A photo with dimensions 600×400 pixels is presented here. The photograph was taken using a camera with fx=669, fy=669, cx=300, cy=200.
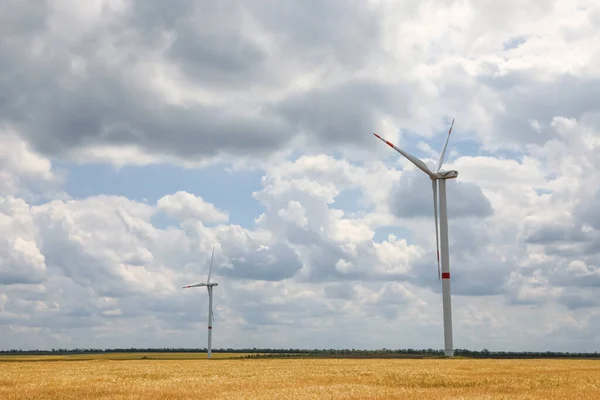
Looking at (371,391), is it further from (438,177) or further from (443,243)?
(438,177)

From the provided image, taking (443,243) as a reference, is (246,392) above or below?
below

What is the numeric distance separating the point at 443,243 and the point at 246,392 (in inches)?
2925

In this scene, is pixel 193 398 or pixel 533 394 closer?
pixel 193 398

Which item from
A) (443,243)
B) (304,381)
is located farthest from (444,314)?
(304,381)

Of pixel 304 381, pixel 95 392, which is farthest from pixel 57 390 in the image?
pixel 304 381

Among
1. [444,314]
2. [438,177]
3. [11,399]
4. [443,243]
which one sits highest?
[438,177]

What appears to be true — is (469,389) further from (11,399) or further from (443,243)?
(443,243)

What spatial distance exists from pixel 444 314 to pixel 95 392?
252 feet

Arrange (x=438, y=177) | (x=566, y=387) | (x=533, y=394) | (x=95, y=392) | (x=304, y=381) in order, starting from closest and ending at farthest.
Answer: (x=533, y=394) < (x=95, y=392) < (x=566, y=387) < (x=304, y=381) < (x=438, y=177)

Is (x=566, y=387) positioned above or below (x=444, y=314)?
below

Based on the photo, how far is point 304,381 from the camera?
2004 inches

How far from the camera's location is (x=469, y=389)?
42375 millimetres

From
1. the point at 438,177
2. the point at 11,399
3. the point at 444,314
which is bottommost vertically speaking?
the point at 11,399

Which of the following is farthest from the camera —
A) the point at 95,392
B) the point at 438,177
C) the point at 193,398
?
→ the point at 438,177
